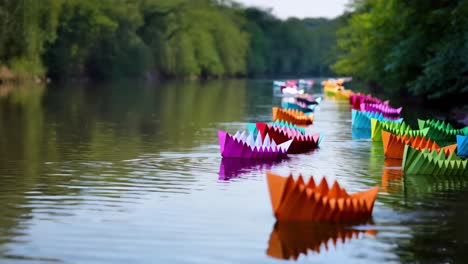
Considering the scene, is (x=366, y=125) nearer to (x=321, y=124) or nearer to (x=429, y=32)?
(x=321, y=124)

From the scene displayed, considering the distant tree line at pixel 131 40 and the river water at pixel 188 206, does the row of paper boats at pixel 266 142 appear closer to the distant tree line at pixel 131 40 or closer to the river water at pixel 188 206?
the river water at pixel 188 206

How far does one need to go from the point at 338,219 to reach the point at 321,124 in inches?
872

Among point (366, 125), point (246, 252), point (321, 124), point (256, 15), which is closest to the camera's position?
point (246, 252)

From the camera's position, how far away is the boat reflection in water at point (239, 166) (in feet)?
65.6

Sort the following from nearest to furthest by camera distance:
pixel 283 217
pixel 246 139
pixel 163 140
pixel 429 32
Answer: pixel 283 217
pixel 246 139
pixel 163 140
pixel 429 32

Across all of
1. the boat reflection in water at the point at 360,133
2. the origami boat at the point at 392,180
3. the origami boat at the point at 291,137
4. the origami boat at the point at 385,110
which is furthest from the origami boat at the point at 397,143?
the origami boat at the point at 385,110

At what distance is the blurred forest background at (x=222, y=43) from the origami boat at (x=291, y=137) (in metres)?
11.7

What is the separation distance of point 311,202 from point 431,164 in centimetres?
641

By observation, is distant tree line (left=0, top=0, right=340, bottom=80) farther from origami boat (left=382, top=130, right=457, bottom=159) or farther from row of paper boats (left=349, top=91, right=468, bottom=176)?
origami boat (left=382, top=130, right=457, bottom=159)

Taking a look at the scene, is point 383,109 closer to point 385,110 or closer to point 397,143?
point 385,110

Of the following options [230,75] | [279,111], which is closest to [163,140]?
[279,111]

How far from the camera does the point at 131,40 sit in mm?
99375

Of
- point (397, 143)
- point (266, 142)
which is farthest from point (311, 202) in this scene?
point (397, 143)

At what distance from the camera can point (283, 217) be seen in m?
Result: 14.4
